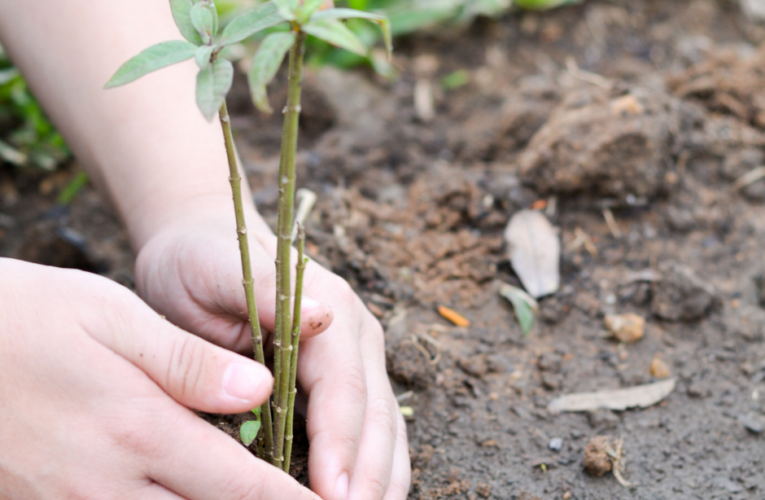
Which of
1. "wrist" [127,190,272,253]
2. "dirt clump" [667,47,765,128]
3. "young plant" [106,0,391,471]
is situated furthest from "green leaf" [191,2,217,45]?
"dirt clump" [667,47,765,128]

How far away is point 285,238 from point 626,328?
3.71 feet

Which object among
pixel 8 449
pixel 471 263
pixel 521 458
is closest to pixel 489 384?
pixel 521 458

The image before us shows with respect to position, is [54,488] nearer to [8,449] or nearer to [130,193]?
[8,449]

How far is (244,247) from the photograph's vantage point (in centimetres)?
89

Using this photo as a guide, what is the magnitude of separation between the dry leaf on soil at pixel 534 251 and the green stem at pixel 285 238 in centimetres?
93

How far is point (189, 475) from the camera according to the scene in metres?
0.88

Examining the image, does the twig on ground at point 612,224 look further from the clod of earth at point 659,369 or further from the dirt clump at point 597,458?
the dirt clump at point 597,458

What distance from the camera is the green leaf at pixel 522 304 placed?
166cm

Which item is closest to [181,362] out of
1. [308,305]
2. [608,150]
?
[308,305]

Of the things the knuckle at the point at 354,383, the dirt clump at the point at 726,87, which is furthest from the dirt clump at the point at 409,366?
the dirt clump at the point at 726,87

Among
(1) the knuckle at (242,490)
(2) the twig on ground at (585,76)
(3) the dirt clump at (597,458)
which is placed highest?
(1) the knuckle at (242,490)

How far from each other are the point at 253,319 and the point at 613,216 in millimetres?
1323

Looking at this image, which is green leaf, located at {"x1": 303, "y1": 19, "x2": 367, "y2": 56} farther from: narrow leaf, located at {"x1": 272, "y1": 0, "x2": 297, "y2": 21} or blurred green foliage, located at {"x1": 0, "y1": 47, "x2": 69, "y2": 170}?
blurred green foliage, located at {"x1": 0, "y1": 47, "x2": 69, "y2": 170}

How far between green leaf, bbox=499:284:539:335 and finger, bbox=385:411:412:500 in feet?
1.95
